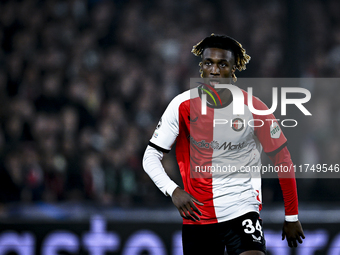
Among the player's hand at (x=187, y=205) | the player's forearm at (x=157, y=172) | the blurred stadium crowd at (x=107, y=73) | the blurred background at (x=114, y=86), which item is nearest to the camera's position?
the player's hand at (x=187, y=205)

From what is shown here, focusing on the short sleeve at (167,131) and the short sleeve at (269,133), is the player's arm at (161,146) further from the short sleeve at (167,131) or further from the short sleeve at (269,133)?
the short sleeve at (269,133)

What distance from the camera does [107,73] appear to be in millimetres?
7969

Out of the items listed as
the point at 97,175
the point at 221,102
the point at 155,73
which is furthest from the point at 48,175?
the point at 221,102

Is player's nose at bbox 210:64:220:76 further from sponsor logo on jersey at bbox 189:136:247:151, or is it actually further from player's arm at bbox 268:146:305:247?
player's arm at bbox 268:146:305:247

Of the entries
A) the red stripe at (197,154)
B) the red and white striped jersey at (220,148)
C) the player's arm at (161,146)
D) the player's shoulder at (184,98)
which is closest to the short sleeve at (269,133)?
the red and white striped jersey at (220,148)

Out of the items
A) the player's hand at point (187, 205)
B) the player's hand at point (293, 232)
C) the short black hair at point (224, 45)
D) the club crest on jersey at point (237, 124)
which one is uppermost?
the short black hair at point (224, 45)

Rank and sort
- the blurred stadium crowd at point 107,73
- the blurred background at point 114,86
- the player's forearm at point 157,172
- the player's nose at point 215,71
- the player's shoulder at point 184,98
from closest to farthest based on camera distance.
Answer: the player's forearm at point 157,172 < the player's nose at point 215,71 < the player's shoulder at point 184,98 < the blurred background at point 114,86 < the blurred stadium crowd at point 107,73

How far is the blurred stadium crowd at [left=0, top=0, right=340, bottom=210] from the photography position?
608 centimetres

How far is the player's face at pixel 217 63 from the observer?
298 centimetres

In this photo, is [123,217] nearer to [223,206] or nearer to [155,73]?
[223,206]

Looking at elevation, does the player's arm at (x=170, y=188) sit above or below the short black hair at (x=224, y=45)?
below

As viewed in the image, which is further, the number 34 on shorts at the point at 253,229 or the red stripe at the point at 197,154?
the red stripe at the point at 197,154

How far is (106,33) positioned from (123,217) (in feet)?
15.4

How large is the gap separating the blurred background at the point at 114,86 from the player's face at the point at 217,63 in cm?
252
